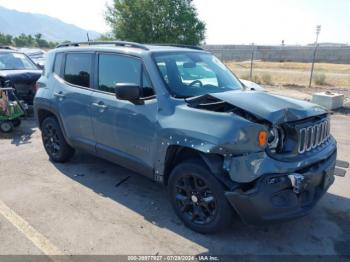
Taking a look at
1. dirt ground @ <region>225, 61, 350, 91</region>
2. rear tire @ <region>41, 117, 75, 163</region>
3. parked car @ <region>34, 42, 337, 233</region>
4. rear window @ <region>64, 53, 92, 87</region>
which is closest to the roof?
parked car @ <region>34, 42, 337, 233</region>

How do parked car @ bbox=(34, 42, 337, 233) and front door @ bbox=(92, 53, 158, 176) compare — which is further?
front door @ bbox=(92, 53, 158, 176)

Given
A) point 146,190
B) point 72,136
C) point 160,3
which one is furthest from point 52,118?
point 160,3

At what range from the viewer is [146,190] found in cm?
488

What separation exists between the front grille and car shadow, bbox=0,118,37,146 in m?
5.71

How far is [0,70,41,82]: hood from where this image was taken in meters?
9.21

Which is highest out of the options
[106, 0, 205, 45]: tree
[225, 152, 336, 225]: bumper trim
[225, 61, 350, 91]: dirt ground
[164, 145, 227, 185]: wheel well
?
[106, 0, 205, 45]: tree

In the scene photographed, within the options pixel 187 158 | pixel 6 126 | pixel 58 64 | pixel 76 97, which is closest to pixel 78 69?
pixel 76 97

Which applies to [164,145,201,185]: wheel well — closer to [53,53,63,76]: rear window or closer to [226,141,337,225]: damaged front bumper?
[226,141,337,225]: damaged front bumper

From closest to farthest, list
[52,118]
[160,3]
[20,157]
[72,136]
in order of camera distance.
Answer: [72,136]
[52,118]
[20,157]
[160,3]

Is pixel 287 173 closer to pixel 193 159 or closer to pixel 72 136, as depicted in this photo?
pixel 193 159

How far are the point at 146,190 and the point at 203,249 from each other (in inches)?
61.5

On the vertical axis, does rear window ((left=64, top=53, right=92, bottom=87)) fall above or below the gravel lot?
above

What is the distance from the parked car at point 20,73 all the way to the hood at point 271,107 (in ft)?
23.9

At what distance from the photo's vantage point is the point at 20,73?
372 inches
